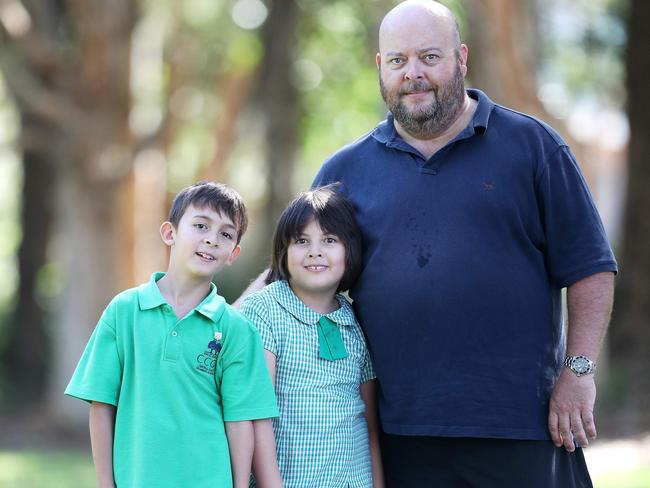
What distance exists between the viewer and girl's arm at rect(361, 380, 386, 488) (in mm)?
3646

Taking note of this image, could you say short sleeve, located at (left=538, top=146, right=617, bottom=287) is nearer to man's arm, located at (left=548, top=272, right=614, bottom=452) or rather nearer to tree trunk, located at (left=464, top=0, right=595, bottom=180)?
man's arm, located at (left=548, top=272, right=614, bottom=452)

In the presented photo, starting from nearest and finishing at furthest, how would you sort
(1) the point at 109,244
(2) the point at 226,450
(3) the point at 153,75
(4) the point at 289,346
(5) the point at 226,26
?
(2) the point at 226,450 < (4) the point at 289,346 < (1) the point at 109,244 < (3) the point at 153,75 < (5) the point at 226,26

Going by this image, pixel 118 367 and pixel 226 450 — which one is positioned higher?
pixel 118 367

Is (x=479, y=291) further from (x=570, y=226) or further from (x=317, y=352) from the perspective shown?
(x=317, y=352)

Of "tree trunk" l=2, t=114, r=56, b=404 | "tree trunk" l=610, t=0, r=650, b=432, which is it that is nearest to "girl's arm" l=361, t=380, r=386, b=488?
"tree trunk" l=610, t=0, r=650, b=432

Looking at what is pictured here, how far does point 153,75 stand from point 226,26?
4246mm

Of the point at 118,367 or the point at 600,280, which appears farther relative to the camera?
the point at 600,280

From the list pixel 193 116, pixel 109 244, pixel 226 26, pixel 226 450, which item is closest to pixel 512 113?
pixel 226 450

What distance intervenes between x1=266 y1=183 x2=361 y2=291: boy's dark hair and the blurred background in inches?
201

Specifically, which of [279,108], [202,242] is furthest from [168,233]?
[279,108]

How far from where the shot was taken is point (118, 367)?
321 centimetres

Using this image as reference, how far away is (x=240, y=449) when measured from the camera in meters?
3.21

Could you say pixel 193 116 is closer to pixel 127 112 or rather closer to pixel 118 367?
pixel 127 112

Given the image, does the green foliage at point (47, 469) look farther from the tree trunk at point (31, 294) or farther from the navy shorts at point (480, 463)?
the navy shorts at point (480, 463)
